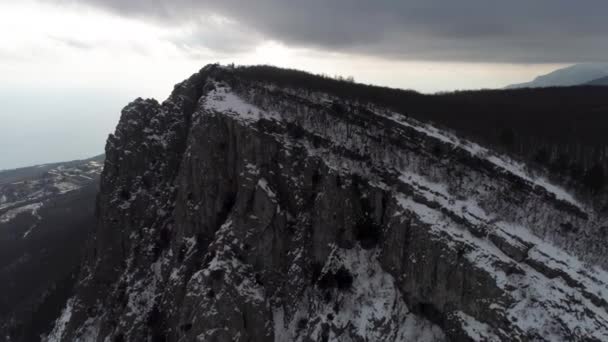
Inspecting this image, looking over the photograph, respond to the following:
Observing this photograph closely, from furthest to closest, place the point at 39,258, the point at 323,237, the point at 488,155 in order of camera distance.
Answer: the point at 39,258 → the point at 488,155 → the point at 323,237

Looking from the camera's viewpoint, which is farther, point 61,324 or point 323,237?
point 61,324

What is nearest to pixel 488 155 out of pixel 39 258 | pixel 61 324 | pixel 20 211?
pixel 61 324

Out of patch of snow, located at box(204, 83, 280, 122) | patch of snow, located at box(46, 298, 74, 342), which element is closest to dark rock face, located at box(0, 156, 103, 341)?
patch of snow, located at box(46, 298, 74, 342)

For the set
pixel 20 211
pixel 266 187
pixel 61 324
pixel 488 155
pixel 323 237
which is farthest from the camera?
pixel 20 211

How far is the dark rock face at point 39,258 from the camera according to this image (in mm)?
68625

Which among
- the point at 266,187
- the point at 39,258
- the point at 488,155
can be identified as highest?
the point at 488,155

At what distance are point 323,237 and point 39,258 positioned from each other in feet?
340

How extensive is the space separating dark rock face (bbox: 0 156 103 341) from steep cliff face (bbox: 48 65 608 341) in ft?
47.5

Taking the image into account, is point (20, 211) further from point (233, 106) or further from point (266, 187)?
point (266, 187)

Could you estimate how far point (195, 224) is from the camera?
4791 centimetres

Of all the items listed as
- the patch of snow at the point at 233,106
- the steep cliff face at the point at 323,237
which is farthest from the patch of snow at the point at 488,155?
the patch of snow at the point at 233,106

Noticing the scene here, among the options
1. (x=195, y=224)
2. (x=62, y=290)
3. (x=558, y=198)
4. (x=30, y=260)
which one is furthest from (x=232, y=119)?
(x=30, y=260)

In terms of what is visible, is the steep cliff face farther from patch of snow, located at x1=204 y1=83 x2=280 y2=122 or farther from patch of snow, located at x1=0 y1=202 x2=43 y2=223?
patch of snow, located at x1=0 y1=202 x2=43 y2=223

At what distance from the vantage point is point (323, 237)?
42719 mm
